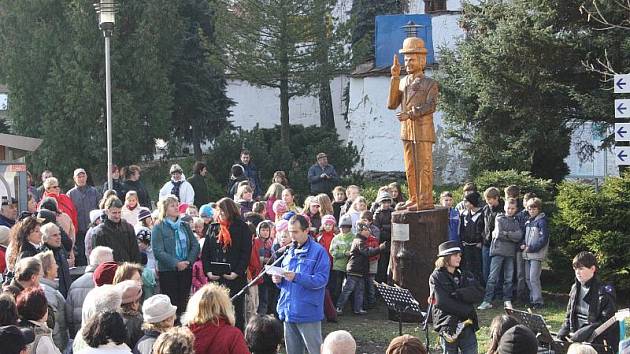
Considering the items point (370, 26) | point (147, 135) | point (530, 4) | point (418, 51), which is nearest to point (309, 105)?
point (370, 26)

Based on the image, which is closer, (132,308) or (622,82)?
(132,308)

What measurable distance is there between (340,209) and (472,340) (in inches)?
310

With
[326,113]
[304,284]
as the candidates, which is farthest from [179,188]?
[326,113]

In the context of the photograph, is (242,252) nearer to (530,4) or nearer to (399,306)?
(399,306)

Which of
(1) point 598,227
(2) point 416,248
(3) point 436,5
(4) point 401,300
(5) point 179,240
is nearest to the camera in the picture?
(4) point 401,300

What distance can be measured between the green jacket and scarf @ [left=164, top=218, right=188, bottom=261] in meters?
3.25

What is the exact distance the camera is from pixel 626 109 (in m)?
12.7

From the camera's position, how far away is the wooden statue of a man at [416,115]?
1504 centimetres

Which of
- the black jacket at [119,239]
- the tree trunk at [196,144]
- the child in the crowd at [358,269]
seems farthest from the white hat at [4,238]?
the tree trunk at [196,144]

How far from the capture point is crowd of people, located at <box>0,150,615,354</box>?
25.2 ft

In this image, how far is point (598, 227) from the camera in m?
15.9

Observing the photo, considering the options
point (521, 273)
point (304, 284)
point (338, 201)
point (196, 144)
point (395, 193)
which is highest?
point (196, 144)

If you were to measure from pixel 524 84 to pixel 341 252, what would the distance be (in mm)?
6776

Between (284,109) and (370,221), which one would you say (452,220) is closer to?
(370,221)
